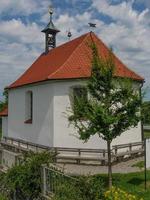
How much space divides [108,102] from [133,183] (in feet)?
11.7

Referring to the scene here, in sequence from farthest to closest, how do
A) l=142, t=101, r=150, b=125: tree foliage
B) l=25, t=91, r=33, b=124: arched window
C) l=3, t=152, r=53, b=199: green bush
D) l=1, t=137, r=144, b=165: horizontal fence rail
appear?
l=25, t=91, r=33, b=124: arched window, l=1, t=137, r=144, b=165: horizontal fence rail, l=142, t=101, r=150, b=125: tree foliage, l=3, t=152, r=53, b=199: green bush

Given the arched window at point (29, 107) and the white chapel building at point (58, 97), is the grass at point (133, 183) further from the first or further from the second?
the arched window at point (29, 107)

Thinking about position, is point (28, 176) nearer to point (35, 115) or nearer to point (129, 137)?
point (129, 137)

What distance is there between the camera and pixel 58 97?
22.2 metres

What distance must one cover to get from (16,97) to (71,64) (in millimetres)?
7769

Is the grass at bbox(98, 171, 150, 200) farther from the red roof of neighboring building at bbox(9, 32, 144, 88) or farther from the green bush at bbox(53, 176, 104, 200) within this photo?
the red roof of neighboring building at bbox(9, 32, 144, 88)

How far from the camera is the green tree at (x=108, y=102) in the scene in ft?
42.9

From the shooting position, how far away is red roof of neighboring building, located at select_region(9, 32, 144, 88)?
2233cm

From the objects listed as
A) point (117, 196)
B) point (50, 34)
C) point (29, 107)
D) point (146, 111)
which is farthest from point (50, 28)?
point (117, 196)

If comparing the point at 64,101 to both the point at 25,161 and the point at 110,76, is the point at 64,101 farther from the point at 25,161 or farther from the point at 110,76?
the point at 25,161

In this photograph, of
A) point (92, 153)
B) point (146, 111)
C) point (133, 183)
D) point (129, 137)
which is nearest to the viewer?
point (146, 111)

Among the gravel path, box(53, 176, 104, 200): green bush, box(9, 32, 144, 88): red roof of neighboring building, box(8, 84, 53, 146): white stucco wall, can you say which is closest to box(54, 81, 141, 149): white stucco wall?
box(8, 84, 53, 146): white stucco wall

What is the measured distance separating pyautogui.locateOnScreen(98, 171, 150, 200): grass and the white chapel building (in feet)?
16.8

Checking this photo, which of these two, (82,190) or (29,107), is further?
(29,107)
